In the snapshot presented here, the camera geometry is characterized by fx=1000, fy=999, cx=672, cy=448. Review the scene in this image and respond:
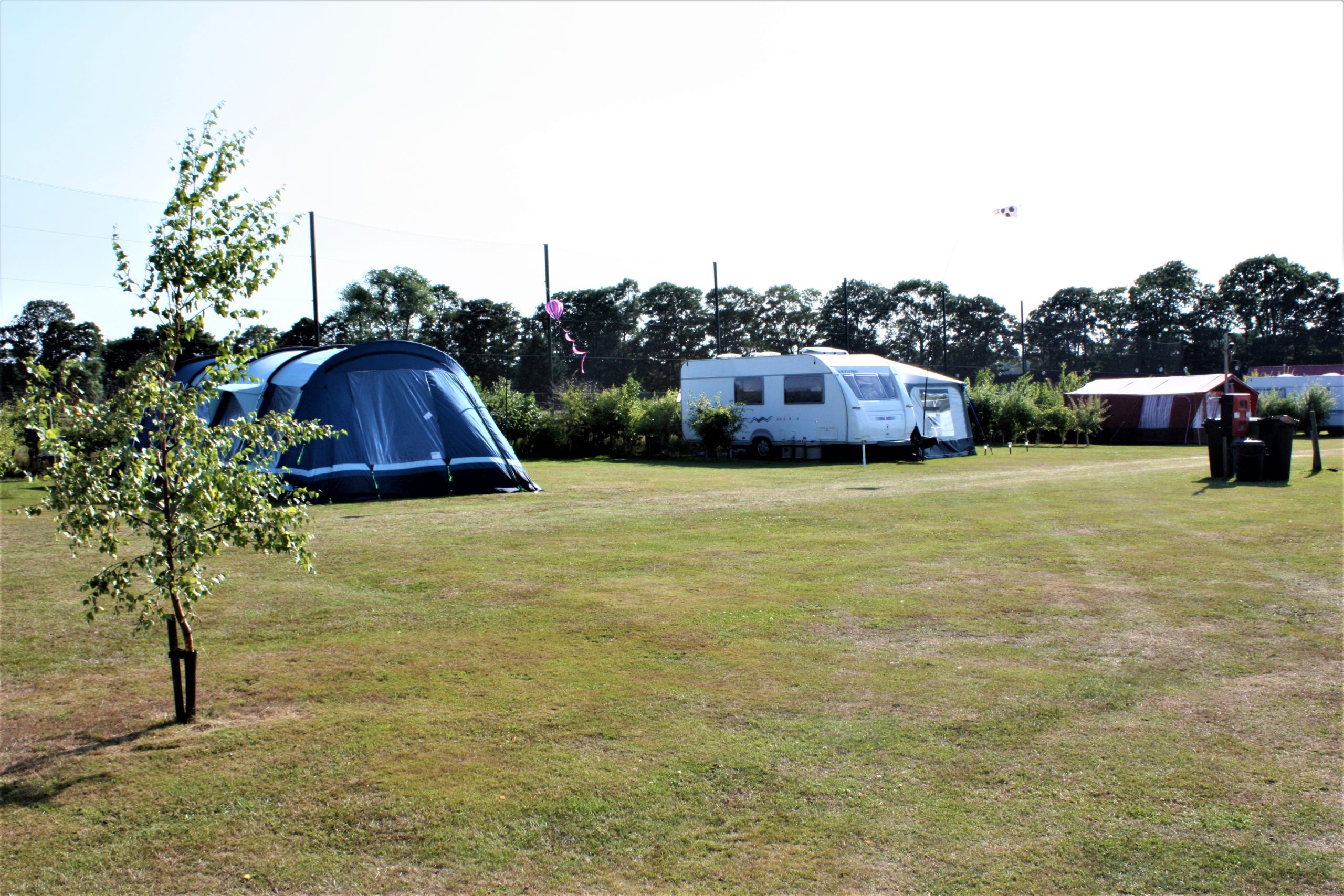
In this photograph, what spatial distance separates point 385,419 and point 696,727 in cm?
1055

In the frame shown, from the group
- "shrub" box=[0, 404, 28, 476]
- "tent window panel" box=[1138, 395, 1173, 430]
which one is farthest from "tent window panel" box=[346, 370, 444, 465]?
"tent window panel" box=[1138, 395, 1173, 430]

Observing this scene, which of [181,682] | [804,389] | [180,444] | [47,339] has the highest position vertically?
[47,339]

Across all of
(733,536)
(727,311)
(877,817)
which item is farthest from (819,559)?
(727,311)

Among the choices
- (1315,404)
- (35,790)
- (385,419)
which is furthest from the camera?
(1315,404)

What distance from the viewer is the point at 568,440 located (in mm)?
25016

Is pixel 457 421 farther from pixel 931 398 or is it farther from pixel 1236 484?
pixel 931 398

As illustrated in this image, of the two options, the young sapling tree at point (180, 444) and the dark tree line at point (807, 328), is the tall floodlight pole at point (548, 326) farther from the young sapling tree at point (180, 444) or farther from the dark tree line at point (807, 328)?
the young sapling tree at point (180, 444)

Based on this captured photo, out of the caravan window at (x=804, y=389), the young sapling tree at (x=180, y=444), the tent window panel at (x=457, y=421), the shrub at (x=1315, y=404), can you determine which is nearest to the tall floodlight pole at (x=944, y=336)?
the shrub at (x=1315, y=404)

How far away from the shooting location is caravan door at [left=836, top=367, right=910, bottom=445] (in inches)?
842

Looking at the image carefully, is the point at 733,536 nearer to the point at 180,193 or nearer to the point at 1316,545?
the point at 1316,545

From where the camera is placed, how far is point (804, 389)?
2220 centimetres

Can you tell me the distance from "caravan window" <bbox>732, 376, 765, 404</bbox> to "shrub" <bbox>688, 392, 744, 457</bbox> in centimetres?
21

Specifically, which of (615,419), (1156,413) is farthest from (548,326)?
(1156,413)

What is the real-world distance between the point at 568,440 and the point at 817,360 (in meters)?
6.78
